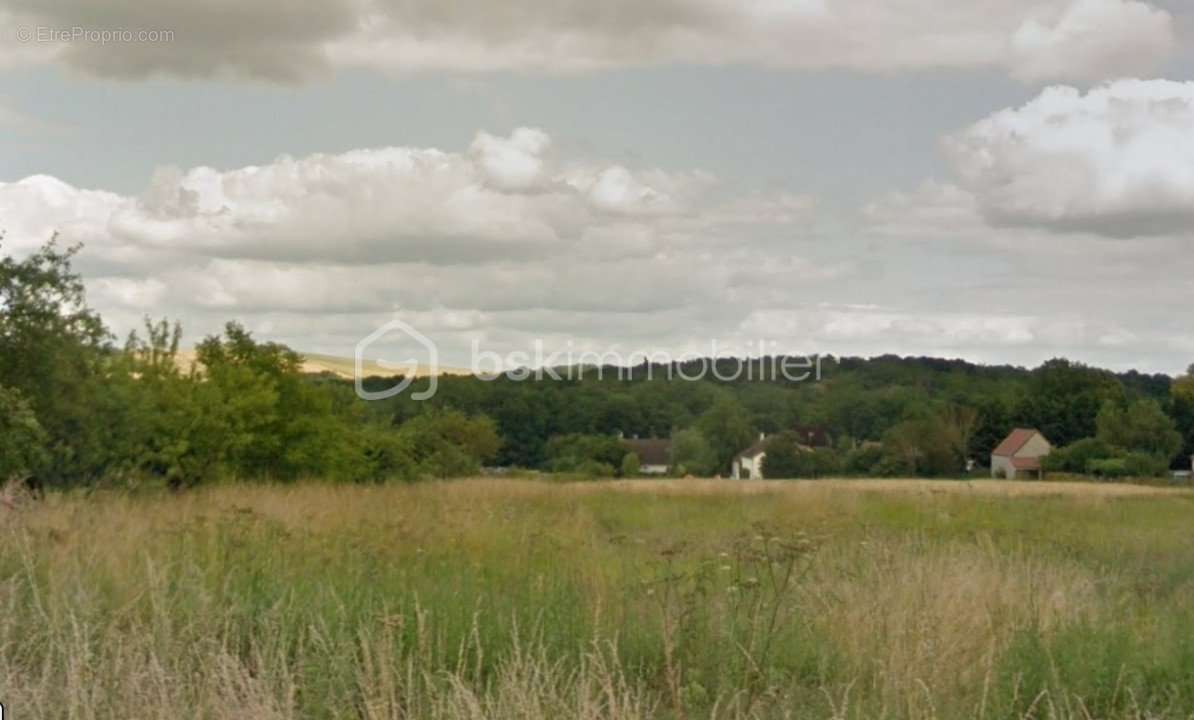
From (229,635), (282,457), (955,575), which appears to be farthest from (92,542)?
(282,457)

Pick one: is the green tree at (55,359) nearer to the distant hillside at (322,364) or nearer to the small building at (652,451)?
the distant hillside at (322,364)

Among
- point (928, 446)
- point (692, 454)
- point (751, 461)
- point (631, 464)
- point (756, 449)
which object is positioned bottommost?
point (631, 464)

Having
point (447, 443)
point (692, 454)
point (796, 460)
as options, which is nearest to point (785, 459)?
point (796, 460)

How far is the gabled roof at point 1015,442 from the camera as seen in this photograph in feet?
203

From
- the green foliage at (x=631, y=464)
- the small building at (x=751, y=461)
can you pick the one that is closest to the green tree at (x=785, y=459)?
the small building at (x=751, y=461)

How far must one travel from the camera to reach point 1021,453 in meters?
61.4

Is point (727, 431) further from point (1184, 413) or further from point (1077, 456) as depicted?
point (1184, 413)

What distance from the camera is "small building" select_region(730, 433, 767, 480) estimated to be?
60.5m

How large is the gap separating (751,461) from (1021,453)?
13.2 m

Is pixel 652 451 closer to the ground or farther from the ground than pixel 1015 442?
closer to the ground

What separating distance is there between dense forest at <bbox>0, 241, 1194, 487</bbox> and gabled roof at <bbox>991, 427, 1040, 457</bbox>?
2.55 feet

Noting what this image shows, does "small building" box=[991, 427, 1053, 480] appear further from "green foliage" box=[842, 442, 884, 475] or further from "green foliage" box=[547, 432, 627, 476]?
"green foliage" box=[547, 432, 627, 476]

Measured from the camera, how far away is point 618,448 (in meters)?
64.2

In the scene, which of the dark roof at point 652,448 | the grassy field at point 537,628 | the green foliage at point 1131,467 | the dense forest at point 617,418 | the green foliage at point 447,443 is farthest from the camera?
the dark roof at point 652,448
